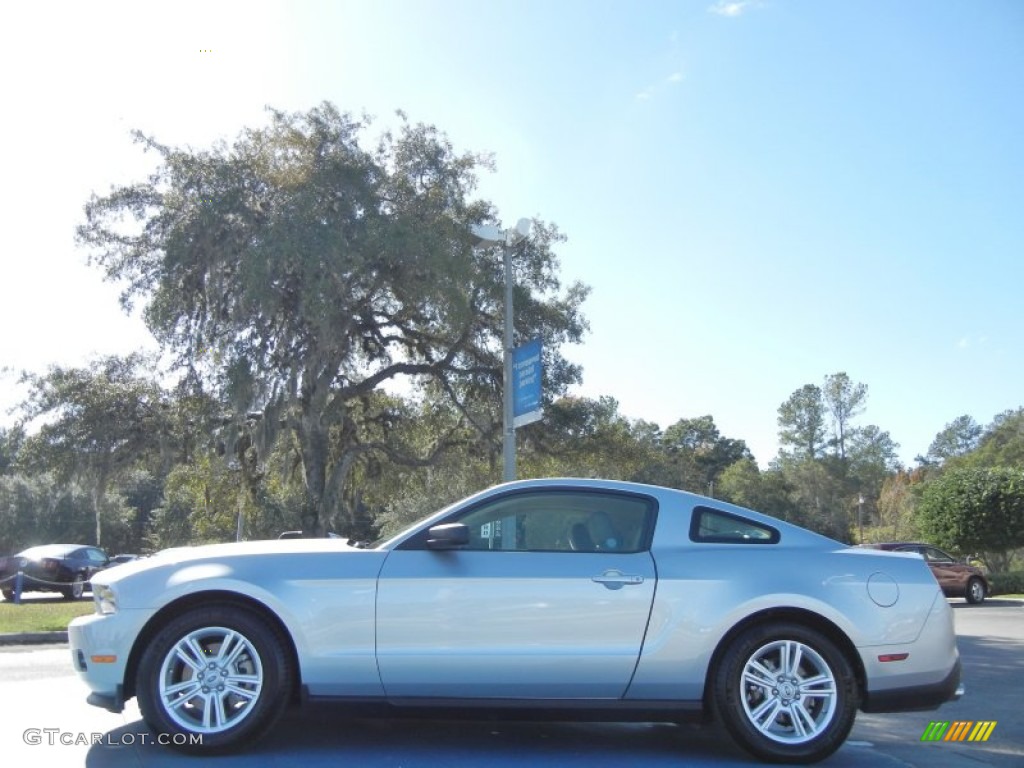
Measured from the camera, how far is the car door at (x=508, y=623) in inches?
194

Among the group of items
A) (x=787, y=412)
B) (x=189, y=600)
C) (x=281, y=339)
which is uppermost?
(x=787, y=412)

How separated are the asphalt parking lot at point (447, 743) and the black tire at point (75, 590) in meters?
15.6

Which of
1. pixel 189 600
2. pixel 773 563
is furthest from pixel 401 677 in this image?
pixel 773 563

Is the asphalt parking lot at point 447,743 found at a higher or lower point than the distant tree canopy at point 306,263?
lower

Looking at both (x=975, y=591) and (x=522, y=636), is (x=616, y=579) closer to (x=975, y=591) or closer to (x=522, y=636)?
(x=522, y=636)

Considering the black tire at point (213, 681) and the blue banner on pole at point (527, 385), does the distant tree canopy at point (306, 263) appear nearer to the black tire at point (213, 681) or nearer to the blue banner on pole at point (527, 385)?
the blue banner on pole at point (527, 385)

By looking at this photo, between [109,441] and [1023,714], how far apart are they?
58.3ft

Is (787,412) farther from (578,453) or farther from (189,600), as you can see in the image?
(189,600)

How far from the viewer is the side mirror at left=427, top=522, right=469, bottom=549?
5.02m

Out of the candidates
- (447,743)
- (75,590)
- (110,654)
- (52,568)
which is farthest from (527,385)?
(52,568)

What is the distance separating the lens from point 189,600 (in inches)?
197

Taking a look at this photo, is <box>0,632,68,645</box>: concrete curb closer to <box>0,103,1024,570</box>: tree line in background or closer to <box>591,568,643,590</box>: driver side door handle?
<box>0,103,1024,570</box>: tree line in background

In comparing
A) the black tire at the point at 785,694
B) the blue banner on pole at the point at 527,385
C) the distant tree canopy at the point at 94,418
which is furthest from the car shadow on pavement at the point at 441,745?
the distant tree canopy at the point at 94,418

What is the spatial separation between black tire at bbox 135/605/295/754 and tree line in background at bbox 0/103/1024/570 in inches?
482
